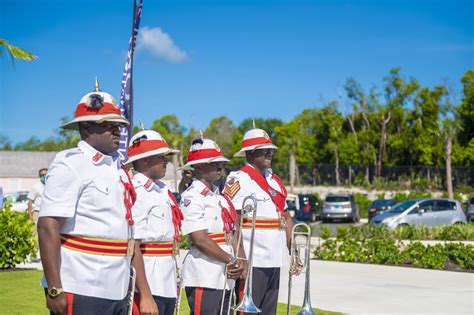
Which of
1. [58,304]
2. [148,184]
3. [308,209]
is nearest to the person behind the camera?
[58,304]

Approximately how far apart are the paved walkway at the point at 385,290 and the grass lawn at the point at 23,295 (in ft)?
2.94

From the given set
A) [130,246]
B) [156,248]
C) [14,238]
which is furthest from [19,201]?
[130,246]

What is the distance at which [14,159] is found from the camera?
186 feet

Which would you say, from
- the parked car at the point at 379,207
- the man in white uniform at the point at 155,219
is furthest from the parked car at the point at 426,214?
the man in white uniform at the point at 155,219

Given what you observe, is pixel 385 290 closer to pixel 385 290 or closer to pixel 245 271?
pixel 385 290

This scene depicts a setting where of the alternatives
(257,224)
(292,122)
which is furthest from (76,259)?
(292,122)

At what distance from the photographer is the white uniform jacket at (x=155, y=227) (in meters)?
4.74

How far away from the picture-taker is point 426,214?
22578mm

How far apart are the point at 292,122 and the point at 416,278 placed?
62.8 m

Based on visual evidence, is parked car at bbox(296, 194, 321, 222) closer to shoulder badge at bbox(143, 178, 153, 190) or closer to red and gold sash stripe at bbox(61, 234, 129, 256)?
shoulder badge at bbox(143, 178, 153, 190)

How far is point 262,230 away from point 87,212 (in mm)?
2709

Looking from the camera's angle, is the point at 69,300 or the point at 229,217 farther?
the point at 229,217

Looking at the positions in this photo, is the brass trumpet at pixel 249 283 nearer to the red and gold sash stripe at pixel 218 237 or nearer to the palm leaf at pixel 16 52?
the red and gold sash stripe at pixel 218 237

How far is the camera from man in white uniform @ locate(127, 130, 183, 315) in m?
4.75
